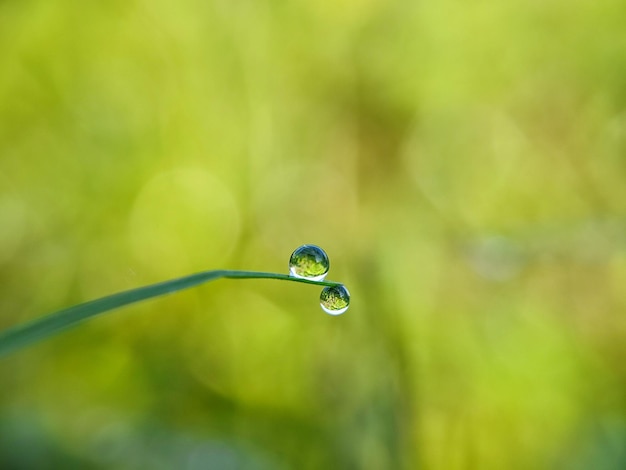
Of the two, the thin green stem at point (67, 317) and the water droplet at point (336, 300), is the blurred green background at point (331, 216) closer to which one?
the water droplet at point (336, 300)

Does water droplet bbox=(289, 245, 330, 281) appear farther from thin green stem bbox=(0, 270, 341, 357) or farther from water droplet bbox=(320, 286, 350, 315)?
thin green stem bbox=(0, 270, 341, 357)

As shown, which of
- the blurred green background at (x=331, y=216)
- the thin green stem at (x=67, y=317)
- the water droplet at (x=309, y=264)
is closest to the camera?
the thin green stem at (x=67, y=317)

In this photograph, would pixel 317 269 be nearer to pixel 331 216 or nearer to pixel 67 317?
pixel 67 317

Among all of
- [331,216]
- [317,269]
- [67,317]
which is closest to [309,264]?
[317,269]

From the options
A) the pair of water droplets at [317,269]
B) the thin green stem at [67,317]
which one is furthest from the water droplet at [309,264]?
the thin green stem at [67,317]

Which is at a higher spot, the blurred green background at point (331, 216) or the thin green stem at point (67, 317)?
the blurred green background at point (331, 216)

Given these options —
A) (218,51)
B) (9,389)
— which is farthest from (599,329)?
A: (9,389)

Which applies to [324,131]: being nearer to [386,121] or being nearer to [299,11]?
[386,121]

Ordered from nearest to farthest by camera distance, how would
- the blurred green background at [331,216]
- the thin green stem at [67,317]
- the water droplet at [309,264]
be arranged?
the thin green stem at [67,317] → the water droplet at [309,264] → the blurred green background at [331,216]
